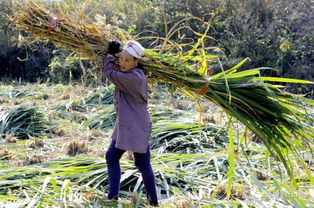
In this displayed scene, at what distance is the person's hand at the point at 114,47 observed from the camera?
307cm

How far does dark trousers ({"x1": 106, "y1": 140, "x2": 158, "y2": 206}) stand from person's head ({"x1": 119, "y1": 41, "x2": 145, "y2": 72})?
513mm

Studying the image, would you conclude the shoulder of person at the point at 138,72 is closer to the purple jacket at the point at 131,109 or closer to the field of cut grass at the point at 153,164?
the purple jacket at the point at 131,109

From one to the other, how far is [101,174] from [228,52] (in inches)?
281

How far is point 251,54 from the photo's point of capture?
31.8 ft

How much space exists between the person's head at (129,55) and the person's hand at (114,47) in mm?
161

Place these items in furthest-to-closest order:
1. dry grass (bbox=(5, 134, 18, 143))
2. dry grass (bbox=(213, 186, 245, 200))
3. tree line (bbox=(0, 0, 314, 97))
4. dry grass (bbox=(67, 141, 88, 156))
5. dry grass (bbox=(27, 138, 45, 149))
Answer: tree line (bbox=(0, 0, 314, 97)) → dry grass (bbox=(5, 134, 18, 143)) → dry grass (bbox=(27, 138, 45, 149)) → dry grass (bbox=(67, 141, 88, 156)) → dry grass (bbox=(213, 186, 245, 200))

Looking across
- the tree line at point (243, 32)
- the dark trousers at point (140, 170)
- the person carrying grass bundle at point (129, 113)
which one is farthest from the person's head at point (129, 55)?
the tree line at point (243, 32)

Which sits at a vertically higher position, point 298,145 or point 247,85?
point 247,85

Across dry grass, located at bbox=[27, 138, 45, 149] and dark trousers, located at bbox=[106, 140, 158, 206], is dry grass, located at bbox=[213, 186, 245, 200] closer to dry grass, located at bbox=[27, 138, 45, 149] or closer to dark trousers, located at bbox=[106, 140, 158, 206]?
dark trousers, located at bbox=[106, 140, 158, 206]

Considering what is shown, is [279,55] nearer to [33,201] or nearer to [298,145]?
[298,145]

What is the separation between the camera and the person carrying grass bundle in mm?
2918

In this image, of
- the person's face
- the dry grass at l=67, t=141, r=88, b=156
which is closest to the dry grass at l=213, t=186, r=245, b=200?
the person's face

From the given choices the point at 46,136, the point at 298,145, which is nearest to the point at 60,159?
the point at 46,136

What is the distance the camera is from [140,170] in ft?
10.0
